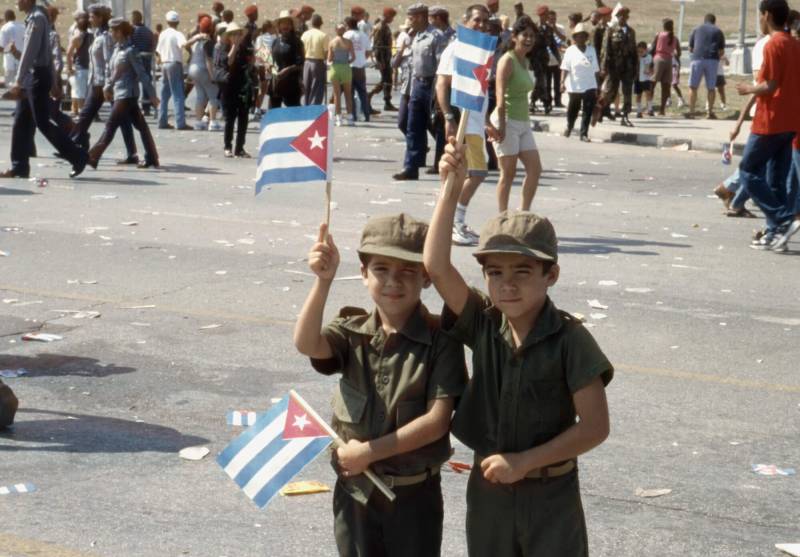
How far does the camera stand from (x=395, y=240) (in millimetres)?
3641

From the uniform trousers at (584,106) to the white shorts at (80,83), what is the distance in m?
8.62

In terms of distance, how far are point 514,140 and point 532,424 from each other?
8239 millimetres

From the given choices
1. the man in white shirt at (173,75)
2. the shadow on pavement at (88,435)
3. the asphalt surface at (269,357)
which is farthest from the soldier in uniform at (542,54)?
the shadow on pavement at (88,435)

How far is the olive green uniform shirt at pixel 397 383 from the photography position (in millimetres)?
3627

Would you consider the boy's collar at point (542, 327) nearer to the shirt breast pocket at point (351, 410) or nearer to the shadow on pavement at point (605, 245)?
the shirt breast pocket at point (351, 410)

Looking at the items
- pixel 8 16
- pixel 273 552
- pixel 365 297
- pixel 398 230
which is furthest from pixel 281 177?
pixel 8 16

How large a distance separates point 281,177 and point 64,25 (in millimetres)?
51598

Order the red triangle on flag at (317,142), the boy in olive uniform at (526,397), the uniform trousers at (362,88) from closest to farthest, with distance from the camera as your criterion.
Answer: the boy in olive uniform at (526,397), the red triangle on flag at (317,142), the uniform trousers at (362,88)

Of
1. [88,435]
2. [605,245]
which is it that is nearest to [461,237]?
[605,245]

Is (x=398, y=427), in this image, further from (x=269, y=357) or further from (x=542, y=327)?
(x=269, y=357)

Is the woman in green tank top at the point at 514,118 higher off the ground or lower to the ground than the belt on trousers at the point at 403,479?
higher

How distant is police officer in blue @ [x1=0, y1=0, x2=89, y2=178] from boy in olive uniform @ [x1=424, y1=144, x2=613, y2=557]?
41.8ft

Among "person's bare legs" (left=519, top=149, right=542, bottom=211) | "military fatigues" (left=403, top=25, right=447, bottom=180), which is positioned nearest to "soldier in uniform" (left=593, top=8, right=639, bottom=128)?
"military fatigues" (left=403, top=25, right=447, bottom=180)

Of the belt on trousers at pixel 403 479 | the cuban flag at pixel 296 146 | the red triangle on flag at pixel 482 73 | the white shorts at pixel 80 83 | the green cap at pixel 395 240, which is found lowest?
the belt on trousers at pixel 403 479
